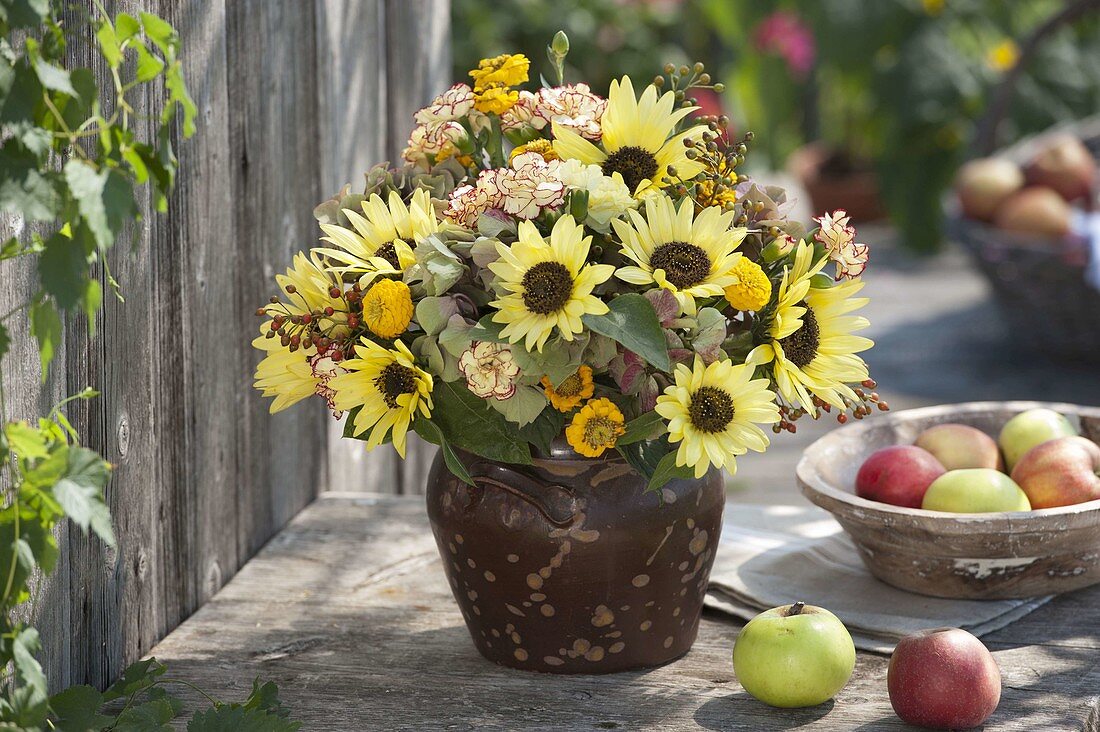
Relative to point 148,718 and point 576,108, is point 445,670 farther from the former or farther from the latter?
point 576,108

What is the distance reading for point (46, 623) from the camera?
1.09m

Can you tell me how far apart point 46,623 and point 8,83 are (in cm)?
49

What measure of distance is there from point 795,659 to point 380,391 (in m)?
0.42

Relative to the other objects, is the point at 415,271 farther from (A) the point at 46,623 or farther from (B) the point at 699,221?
(A) the point at 46,623

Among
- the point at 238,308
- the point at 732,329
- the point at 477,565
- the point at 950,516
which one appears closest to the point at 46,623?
the point at 477,565

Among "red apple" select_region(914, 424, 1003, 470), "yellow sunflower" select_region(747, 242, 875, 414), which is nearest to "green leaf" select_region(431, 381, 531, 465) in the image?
"yellow sunflower" select_region(747, 242, 875, 414)

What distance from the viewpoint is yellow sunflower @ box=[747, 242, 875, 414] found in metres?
1.06

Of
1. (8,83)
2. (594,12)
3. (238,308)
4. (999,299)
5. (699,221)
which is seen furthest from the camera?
(594,12)

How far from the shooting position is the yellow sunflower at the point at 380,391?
3.43 ft

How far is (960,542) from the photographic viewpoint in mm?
1263

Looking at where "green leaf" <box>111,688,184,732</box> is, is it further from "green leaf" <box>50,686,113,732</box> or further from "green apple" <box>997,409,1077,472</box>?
"green apple" <box>997,409,1077,472</box>

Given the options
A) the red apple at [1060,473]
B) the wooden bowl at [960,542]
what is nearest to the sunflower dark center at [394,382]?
the wooden bowl at [960,542]

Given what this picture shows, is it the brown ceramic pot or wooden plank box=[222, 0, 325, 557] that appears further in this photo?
wooden plank box=[222, 0, 325, 557]

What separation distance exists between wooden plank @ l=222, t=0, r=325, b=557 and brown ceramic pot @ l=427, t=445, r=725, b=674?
41cm
